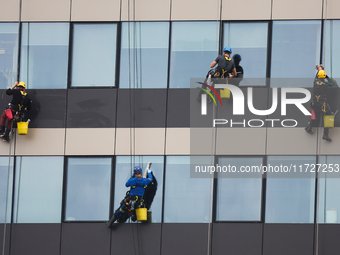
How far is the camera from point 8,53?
1680cm

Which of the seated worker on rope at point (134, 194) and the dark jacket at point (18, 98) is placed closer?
the seated worker on rope at point (134, 194)

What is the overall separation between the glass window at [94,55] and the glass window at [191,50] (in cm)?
159

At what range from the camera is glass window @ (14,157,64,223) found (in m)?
16.0

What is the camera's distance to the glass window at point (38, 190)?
15992 millimetres

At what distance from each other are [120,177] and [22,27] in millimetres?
4822

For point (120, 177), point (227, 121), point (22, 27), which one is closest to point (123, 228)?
point (120, 177)

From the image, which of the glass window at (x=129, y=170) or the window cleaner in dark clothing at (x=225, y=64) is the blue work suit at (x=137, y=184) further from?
the window cleaner in dark clothing at (x=225, y=64)

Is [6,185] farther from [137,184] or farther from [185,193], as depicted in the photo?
[185,193]

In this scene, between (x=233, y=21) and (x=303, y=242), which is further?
(x=233, y=21)

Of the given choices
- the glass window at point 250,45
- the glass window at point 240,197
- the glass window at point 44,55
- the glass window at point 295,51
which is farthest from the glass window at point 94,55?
the glass window at point 295,51

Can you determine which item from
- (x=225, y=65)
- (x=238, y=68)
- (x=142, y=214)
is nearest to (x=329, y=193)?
(x=238, y=68)

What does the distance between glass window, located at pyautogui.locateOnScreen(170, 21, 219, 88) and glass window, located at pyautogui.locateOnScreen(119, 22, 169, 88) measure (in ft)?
0.77

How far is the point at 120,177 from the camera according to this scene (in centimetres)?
1598

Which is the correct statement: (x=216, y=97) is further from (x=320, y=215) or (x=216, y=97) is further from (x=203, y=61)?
(x=320, y=215)
